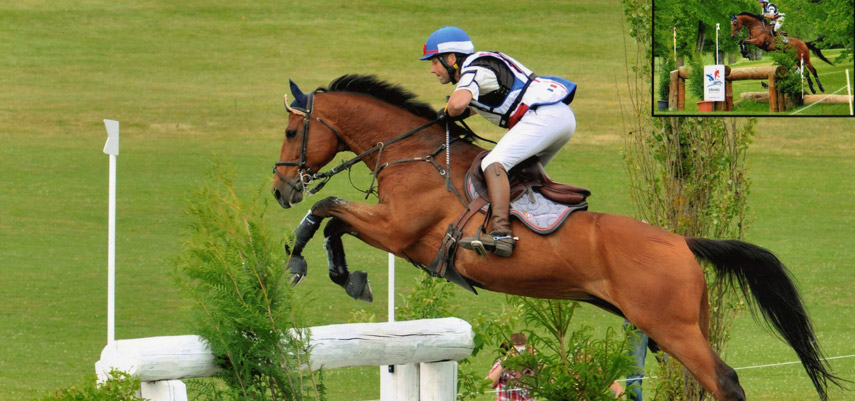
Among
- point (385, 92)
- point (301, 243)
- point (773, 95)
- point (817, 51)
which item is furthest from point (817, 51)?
point (301, 243)

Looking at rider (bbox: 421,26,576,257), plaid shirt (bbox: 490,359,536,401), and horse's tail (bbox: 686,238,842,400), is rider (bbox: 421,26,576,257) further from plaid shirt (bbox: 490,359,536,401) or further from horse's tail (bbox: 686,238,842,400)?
plaid shirt (bbox: 490,359,536,401)

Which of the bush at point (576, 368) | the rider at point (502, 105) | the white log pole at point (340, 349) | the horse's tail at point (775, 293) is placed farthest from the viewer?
the bush at point (576, 368)

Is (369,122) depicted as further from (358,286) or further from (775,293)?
(775,293)

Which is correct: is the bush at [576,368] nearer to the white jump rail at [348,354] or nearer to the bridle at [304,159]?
the white jump rail at [348,354]

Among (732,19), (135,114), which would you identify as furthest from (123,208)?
(732,19)

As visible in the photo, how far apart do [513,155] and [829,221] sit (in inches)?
512

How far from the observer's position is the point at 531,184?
529 centimetres

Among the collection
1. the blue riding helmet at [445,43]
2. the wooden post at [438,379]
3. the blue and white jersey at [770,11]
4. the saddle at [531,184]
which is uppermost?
the blue and white jersey at [770,11]

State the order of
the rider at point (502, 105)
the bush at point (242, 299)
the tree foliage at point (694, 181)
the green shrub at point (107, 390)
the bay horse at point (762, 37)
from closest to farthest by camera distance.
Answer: the green shrub at point (107, 390) → the bush at point (242, 299) → the rider at point (502, 105) → the bay horse at point (762, 37) → the tree foliage at point (694, 181)

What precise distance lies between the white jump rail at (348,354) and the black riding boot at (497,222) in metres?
0.55

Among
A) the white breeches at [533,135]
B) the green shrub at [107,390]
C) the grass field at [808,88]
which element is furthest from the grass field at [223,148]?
the green shrub at [107,390]

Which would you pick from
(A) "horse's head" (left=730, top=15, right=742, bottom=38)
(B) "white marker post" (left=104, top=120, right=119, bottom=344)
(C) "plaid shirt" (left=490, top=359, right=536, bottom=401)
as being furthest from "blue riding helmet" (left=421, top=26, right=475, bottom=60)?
(A) "horse's head" (left=730, top=15, right=742, bottom=38)

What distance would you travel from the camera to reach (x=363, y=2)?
30688mm

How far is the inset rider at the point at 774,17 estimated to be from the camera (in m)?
6.99
